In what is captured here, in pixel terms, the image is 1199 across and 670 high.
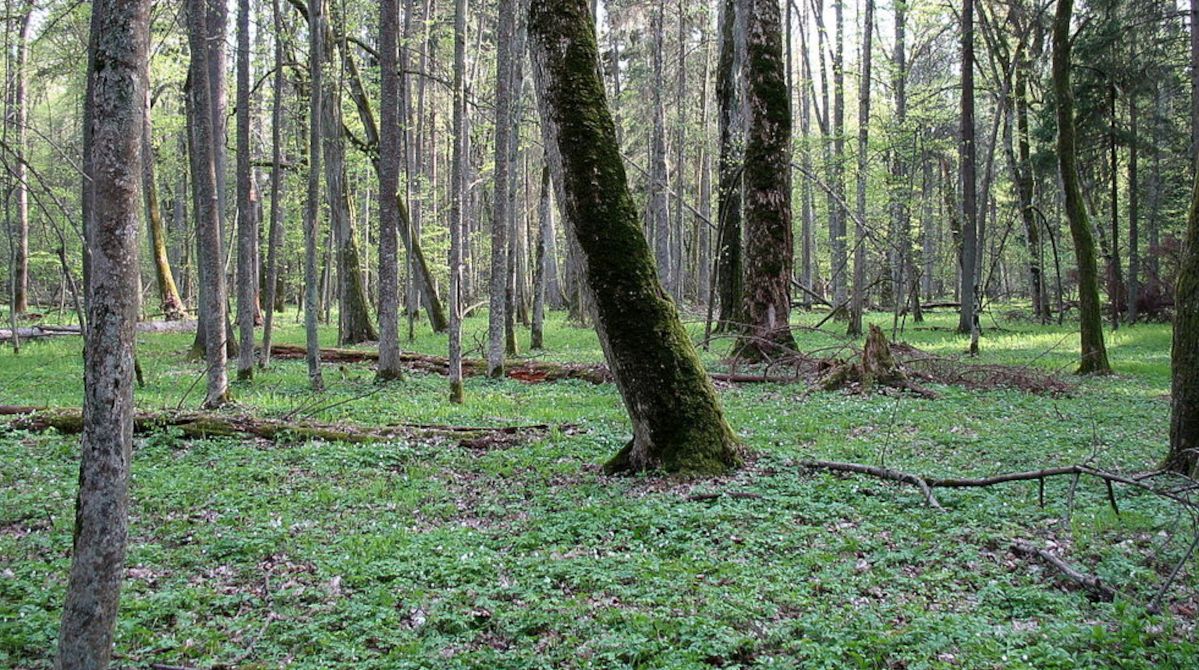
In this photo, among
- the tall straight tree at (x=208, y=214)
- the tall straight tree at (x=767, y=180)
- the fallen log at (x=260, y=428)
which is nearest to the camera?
the fallen log at (x=260, y=428)

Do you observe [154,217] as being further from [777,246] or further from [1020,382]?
[1020,382]

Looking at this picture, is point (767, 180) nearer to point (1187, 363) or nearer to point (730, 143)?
point (730, 143)

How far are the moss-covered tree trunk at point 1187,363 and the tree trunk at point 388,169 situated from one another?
951cm

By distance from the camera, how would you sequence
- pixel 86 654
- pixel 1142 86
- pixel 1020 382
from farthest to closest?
pixel 1142 86, pixel 1020 382, pixel 86 654

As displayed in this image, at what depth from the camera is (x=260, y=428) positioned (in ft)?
26.8

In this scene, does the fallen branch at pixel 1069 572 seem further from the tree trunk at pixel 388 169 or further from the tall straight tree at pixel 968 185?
the tall straight tree at pixel 968 185

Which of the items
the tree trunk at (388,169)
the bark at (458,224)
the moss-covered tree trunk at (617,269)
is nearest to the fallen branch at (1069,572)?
the moss-covered tree trunk at (617,269)

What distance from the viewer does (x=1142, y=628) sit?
347 centimetres

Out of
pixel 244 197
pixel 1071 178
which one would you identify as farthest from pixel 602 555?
pixel 1071 178

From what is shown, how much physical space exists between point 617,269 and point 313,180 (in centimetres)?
662

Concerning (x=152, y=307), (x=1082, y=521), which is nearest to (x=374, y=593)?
(x=1082, y=521)

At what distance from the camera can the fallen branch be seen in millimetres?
3963

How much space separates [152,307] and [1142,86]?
3137cm

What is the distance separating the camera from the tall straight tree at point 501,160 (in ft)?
38.1
